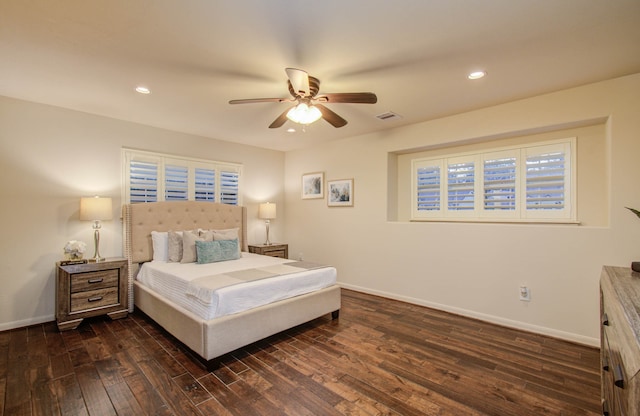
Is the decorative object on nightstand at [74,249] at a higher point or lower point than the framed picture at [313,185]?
lower

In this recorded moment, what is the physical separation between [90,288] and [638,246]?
5667 mm

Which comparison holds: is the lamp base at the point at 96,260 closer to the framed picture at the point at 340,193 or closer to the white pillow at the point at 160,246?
the white pillow at the point at 160,246

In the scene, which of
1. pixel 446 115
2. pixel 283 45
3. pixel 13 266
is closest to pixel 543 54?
pixel 446 115

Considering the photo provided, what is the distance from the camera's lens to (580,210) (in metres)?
3.22

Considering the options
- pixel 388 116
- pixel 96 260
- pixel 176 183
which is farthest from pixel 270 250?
pixel 388 116

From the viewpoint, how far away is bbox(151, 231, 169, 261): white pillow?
159 inches

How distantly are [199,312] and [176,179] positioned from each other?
8.70ft

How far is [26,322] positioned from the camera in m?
3.38

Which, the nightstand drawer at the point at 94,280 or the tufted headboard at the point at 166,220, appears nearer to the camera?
the nightstand drawer at the point at 94,280

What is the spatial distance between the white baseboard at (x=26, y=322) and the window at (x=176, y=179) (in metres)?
1.61

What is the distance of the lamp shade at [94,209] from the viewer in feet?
11.4

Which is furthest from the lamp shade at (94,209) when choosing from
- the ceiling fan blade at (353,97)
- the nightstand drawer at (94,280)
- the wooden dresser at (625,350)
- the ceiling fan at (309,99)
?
the wooden dresser at (625,350)

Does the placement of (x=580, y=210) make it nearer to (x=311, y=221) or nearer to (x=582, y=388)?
(x=582, y=388)

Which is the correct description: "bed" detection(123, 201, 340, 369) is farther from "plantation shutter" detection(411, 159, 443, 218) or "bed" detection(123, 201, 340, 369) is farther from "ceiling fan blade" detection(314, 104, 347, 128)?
"plantation shutter" detection(411, 159, 443, 218)
